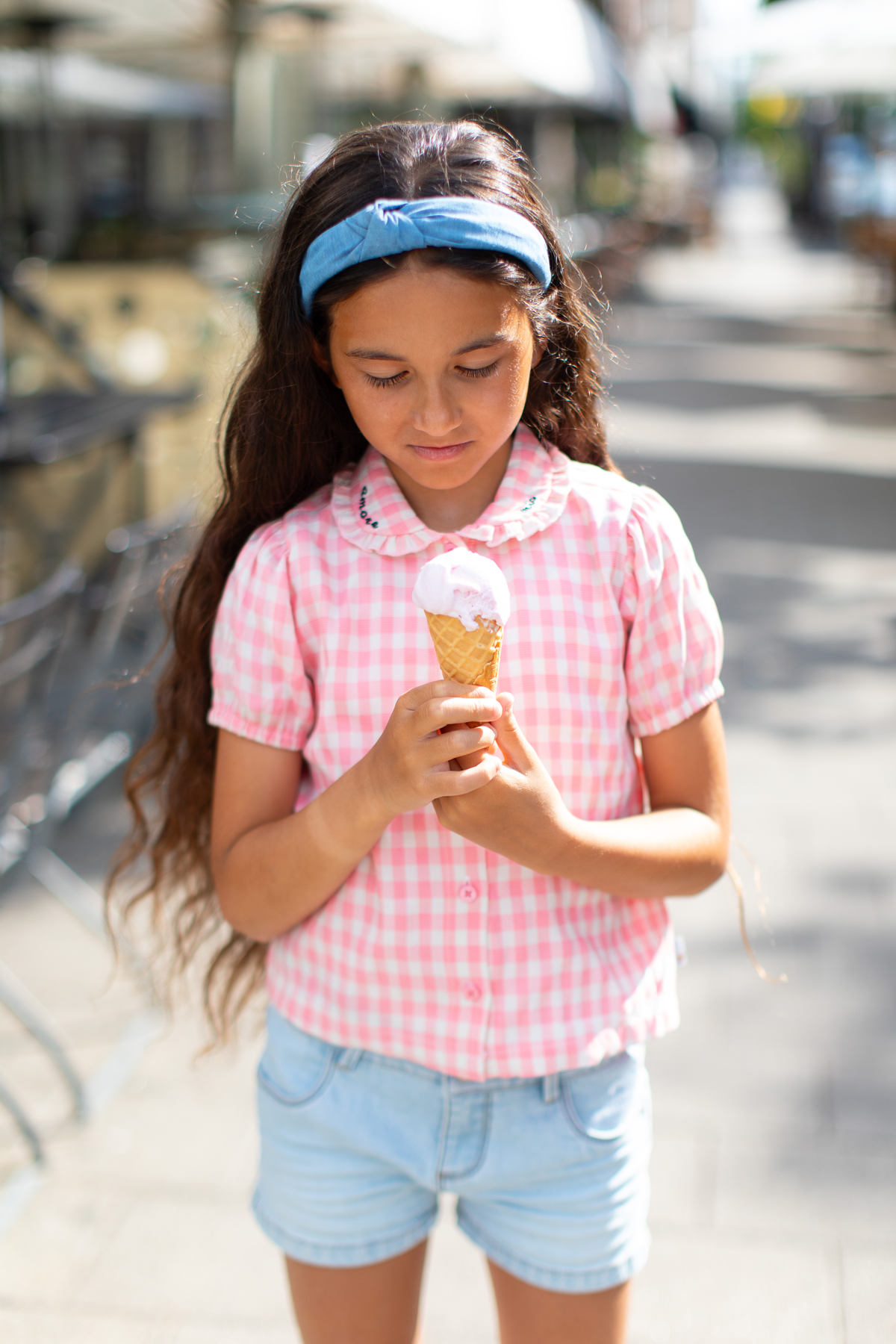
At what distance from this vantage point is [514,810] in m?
1.20

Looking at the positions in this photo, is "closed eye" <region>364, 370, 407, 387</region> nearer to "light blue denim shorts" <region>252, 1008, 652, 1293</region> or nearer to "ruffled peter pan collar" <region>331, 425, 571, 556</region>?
"ruffled peter pan collar" <region>331, 425, 571, 556</region>

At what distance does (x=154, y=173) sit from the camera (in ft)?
70.6

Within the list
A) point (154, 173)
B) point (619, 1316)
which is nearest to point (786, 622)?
point (619, 1316)

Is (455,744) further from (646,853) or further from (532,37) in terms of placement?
(532,37)

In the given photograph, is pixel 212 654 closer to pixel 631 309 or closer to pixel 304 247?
pixel 304 247

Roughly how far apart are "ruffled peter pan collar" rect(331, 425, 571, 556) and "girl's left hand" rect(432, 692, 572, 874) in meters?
0.21

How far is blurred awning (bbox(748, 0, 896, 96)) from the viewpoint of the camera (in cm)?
1129

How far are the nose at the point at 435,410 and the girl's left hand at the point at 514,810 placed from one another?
0.84 feet

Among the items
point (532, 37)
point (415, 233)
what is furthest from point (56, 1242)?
point (532, 37)

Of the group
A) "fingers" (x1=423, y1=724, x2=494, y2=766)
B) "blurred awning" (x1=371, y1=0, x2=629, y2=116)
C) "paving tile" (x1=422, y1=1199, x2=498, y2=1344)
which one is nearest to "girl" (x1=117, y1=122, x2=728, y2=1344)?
"fingers" (x1=423, y1=724, x2=494, y2=766)

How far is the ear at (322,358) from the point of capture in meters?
1.35

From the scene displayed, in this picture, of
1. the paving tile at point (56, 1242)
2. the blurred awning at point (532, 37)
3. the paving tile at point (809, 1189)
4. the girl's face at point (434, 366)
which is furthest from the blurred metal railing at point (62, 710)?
the blurred awning at point (532, 37)

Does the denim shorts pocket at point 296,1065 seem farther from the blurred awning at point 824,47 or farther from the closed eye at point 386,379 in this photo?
the blurred awning at point 824,47

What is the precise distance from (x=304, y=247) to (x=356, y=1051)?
817 mm
